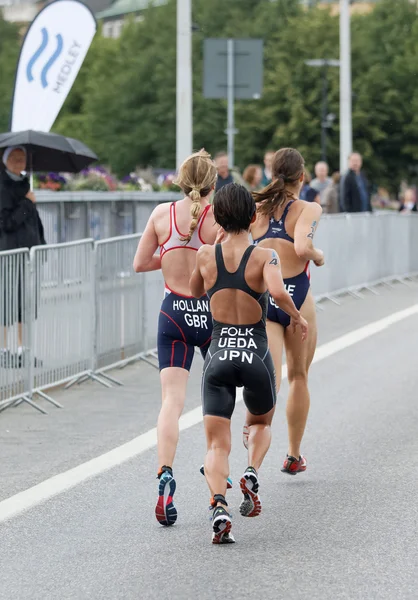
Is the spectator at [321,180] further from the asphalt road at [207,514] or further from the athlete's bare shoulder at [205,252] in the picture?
the athlete's bare shoulder at [205,252]

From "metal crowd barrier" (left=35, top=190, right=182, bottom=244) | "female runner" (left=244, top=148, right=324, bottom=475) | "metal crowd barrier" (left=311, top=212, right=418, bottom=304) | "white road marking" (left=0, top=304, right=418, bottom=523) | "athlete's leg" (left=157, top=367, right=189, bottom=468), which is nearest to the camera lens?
"athlete's leg" (left=157, top=367, right=189, bottom=468)

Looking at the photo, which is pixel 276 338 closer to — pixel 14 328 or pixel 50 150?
pixel 14 328

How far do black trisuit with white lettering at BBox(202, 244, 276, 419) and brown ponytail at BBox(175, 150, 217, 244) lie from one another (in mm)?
528

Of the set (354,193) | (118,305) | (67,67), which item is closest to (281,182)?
(118,305)

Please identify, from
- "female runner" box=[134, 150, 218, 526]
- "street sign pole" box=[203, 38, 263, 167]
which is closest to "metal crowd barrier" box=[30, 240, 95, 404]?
"female runner" box=[134, 150, 218, 526]

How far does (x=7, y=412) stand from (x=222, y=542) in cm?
444

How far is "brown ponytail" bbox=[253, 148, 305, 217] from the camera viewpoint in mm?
7918

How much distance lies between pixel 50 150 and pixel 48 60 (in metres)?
1.53

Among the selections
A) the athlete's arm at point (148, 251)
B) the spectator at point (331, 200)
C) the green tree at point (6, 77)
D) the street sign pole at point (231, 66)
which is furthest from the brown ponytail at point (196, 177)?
the green tree at point (6, 77)

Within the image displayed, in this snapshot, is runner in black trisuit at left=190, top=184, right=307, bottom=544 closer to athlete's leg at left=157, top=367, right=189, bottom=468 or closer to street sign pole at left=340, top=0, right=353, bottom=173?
athlete's leg at left=157, top=367, right=189, bottom=468

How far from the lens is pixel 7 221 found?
12.9 metres

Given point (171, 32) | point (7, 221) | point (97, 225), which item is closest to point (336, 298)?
point (97, 225)

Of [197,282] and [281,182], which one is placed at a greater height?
[281,182]

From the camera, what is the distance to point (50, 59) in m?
16.6
